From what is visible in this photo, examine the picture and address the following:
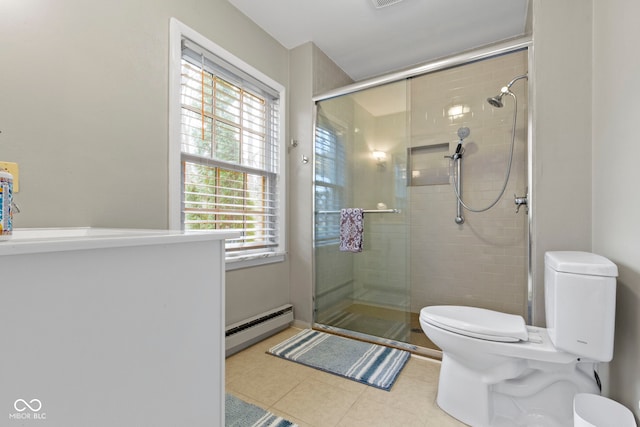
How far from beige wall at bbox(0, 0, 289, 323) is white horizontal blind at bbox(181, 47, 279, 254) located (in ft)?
0.57

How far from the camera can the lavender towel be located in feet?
7.43

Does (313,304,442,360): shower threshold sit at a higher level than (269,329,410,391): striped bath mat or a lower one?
higher

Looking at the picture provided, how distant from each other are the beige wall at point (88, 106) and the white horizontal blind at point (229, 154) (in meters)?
0.17

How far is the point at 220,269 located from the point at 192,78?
4.82 ft

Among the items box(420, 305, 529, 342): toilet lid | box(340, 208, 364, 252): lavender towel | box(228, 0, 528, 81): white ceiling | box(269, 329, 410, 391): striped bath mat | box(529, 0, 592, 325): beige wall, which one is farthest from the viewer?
box(340, 208, 364, 252): lavender towel

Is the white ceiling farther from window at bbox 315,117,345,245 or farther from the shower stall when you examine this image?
window at bbox 315,117,345,245

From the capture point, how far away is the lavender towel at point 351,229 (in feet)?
7.43

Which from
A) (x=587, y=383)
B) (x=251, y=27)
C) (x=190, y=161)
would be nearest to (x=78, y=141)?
(x=190, y=161)

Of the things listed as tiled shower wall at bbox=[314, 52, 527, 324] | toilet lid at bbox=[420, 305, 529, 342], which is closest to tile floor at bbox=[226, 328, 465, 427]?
toilet lid at bbox=[420, 305, 529, 342]

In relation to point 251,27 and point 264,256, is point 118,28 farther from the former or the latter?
point 264,256

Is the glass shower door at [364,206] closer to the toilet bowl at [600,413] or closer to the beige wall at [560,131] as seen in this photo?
the beige wall at [560,131]

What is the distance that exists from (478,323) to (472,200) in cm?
134

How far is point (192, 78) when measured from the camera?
1753mm

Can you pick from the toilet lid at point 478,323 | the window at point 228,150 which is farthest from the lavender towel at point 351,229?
the toilet lid at point 478,323
